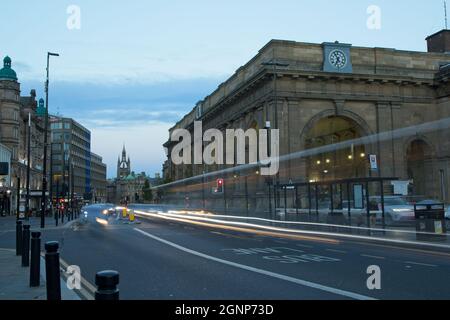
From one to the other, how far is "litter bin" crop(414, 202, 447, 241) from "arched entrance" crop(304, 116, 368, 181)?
110 feet

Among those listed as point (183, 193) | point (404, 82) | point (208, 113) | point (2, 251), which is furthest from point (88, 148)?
point (2, 251)

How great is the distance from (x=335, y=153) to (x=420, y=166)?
9767mm

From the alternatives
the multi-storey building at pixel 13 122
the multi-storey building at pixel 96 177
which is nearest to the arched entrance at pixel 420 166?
the multi-storey building at pixel 13 122

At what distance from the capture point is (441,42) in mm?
66125

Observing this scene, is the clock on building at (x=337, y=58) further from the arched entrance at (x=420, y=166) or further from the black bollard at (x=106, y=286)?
the black bollard at (x=106, y=286)

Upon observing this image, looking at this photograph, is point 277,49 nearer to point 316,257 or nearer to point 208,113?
point 208,113

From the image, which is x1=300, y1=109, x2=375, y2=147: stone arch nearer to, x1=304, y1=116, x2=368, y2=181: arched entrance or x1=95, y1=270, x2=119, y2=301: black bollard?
x1=304, y1=116, x2=368, y2=181: arched entrance

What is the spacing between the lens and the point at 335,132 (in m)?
60.2

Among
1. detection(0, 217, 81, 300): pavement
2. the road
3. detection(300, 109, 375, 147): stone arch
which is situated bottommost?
the road

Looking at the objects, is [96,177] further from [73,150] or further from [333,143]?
[333,143]

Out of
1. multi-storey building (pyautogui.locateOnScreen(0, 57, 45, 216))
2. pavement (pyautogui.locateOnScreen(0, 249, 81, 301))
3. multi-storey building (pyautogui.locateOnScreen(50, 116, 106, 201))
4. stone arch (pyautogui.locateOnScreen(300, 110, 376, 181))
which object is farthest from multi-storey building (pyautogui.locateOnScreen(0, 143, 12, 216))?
pavement (pyautogui.locateOnScreen(0, 249, 81, 301))

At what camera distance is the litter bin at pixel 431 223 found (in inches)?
774

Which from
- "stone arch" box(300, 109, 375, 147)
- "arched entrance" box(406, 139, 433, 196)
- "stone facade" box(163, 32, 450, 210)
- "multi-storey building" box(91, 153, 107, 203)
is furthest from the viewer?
"multi-storey building" box(91, 153, 107, 203)

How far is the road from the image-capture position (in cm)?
912
